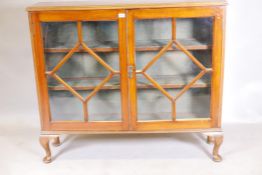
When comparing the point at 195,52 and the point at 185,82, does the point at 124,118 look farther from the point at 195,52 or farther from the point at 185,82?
the point at 195,52

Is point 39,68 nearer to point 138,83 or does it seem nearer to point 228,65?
point 138,83

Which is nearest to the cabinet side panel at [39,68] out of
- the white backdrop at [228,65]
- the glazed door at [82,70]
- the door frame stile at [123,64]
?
the glazed door at [82,70]

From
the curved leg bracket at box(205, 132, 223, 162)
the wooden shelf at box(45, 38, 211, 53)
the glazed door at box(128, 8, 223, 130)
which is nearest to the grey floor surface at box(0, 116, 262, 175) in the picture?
the curved leg bracket at box(205, 132, 223, 162)

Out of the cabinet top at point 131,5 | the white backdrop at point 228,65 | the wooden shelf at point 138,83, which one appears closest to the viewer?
the cabinet top at point 131,5

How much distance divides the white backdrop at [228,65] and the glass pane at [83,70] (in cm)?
57

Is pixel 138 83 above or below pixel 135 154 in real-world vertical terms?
above

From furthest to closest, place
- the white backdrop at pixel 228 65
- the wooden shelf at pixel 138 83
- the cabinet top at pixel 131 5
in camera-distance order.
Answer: the white backdrop at pixel 228 65 → the wooden shelf at pixel 138 83 → the cabinet top at pixel 131 5

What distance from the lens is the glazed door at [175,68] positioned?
1861mm

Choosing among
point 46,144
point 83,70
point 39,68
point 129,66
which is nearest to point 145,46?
point 129,66

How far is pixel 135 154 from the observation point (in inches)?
84.1

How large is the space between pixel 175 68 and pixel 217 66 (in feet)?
0.68

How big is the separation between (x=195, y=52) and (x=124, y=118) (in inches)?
19.2

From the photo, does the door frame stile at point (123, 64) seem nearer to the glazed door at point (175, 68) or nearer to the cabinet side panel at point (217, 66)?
the glazed door at point (175, 68)

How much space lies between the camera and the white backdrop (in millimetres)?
2357
